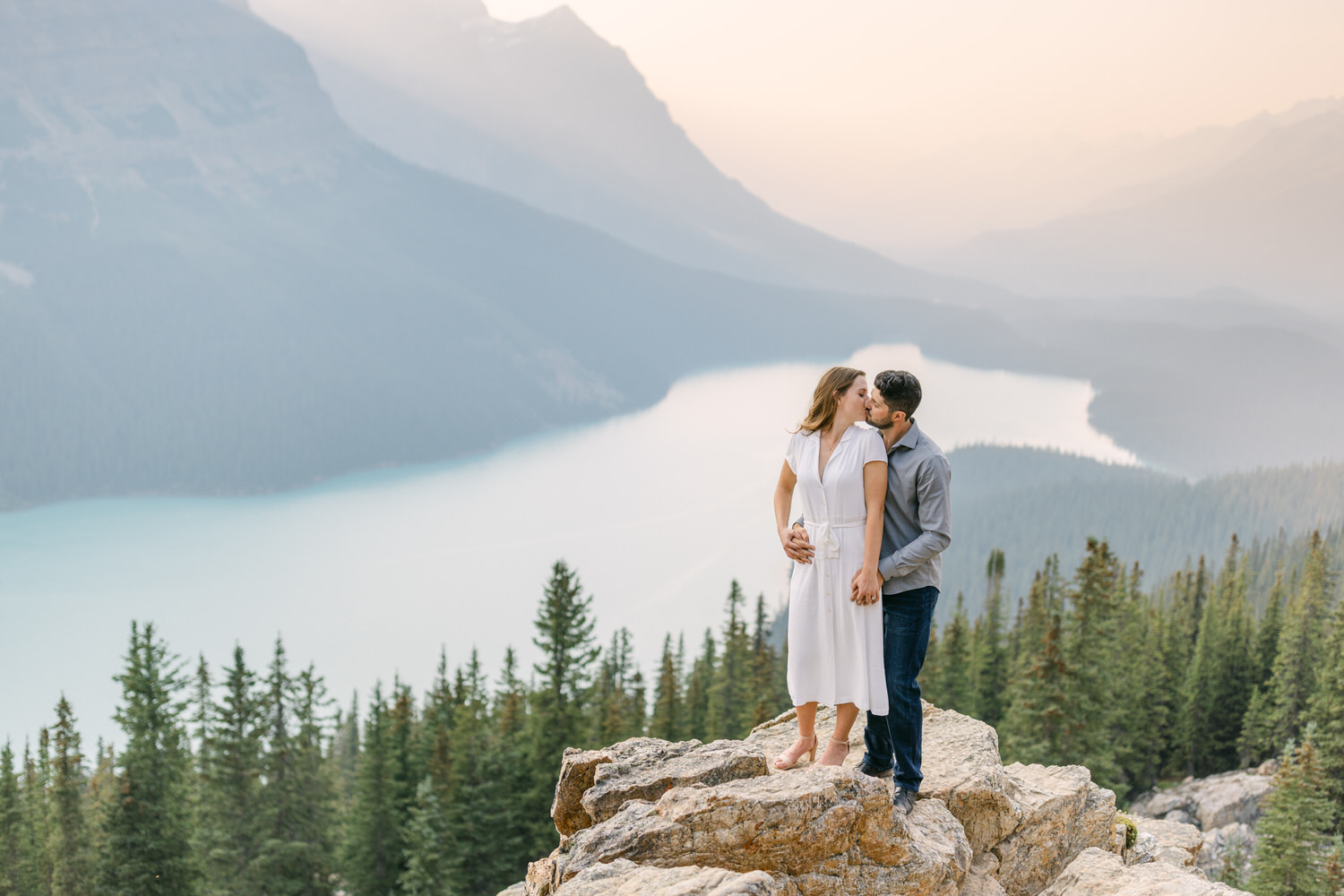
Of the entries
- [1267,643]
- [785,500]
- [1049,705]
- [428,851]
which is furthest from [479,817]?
[1267,643]

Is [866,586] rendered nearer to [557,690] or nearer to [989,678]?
[557,690]

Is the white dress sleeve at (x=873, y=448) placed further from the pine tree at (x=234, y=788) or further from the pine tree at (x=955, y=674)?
the pine tree at (x=955, y=674)

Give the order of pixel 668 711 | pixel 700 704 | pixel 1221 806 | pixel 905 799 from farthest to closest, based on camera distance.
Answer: pixel 700 704 → pixel 668 711 → pixel 1221 806 → pixel 905 799

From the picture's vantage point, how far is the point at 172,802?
93.0 feet

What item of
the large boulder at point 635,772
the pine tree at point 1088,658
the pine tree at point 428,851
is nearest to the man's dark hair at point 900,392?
the large boulder at point 635,772

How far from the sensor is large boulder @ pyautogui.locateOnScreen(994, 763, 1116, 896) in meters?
7.04

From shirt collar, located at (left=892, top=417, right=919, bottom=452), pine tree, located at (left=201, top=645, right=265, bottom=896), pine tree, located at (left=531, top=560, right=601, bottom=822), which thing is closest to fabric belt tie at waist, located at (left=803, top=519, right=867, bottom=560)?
shirt collar, located at (left=892, top=417, right=919, bottom=452)

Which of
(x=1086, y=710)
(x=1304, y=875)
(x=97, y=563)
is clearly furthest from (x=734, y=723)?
(x=97, y=563)

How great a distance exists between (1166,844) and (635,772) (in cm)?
745

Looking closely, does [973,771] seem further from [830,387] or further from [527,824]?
[527,824]

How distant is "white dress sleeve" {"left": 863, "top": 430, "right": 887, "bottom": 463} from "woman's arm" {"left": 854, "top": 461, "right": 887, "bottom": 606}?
0.10ft

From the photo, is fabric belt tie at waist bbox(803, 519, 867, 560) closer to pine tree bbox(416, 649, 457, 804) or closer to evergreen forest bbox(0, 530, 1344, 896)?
evergreen forest bbox(0, 530, 1344, 896)

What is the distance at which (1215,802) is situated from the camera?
135 feet

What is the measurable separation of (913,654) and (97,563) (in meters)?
206
